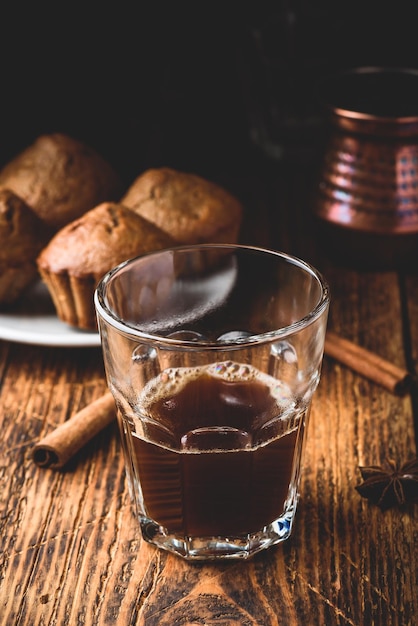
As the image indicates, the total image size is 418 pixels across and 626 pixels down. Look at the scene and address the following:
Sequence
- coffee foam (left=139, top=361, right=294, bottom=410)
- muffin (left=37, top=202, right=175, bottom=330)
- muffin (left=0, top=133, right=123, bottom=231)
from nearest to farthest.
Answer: coffee foam (left=139, top=361, right=294, bottom=410) → muffin (left=37, top=202, right=175, bottom=330) → muffin (left=0, top=133, right=123, bottom=231)

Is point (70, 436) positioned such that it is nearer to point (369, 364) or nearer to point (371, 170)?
point (369, 364)

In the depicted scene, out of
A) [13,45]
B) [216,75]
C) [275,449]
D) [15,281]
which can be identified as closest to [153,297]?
[275,449]

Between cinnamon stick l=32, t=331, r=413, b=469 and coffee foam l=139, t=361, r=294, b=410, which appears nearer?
coffee foam l=139, t=361, r=294, b=410

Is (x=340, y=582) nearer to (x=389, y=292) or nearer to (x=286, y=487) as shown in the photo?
(x=286, y=487)

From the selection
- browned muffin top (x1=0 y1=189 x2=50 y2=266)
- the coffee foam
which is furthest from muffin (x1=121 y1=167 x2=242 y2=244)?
the coffee foam

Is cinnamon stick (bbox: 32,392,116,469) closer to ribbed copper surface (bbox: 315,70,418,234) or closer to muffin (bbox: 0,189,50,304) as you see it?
muffin (bbox: 0,189,50,304)

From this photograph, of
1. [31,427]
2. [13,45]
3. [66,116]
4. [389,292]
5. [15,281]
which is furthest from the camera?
[66,116]

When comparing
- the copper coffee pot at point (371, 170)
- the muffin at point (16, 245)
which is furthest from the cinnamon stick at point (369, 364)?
the muffin at point (16, 245)

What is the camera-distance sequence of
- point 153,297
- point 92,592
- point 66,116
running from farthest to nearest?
point 66,116 < point 153,297 < point 92,592

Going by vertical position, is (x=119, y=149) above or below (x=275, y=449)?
below
